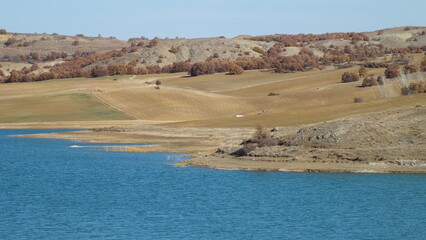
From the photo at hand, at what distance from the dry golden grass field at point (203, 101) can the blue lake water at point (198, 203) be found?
3106 cm

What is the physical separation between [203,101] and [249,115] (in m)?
16.0

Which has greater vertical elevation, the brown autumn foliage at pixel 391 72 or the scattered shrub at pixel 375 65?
the scattered shrub at pixel 375 65

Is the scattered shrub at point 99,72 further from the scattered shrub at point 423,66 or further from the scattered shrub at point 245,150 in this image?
the scattered shrub at point 245,150

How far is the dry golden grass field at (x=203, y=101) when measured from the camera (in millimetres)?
82438

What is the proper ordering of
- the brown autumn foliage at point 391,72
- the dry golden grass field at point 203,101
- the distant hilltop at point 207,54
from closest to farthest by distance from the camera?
1. the dry golden grass field at point 203,101
2. the brown autumn foliage at point 391,72
3. the distant hilltop at point 207,54

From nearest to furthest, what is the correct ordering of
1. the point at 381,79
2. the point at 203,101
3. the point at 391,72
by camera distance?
the point at 381,79 < the point at 203,101 < the point at 391,72

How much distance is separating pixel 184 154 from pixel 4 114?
140 ft

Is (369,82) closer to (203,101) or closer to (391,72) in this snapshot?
(391,72)

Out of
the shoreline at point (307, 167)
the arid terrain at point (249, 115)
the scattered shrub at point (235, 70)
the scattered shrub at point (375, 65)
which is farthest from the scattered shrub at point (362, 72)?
the shoreline at point (307, 167)

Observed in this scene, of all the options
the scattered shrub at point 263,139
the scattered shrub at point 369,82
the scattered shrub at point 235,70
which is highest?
the scattered shrub at point 235,70

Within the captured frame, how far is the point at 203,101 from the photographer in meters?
103

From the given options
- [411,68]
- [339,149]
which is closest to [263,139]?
[339,149]

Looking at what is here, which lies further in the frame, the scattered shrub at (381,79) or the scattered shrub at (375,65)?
the scattered shrub at (375,65)

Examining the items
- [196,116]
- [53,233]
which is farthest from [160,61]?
[53,233]
